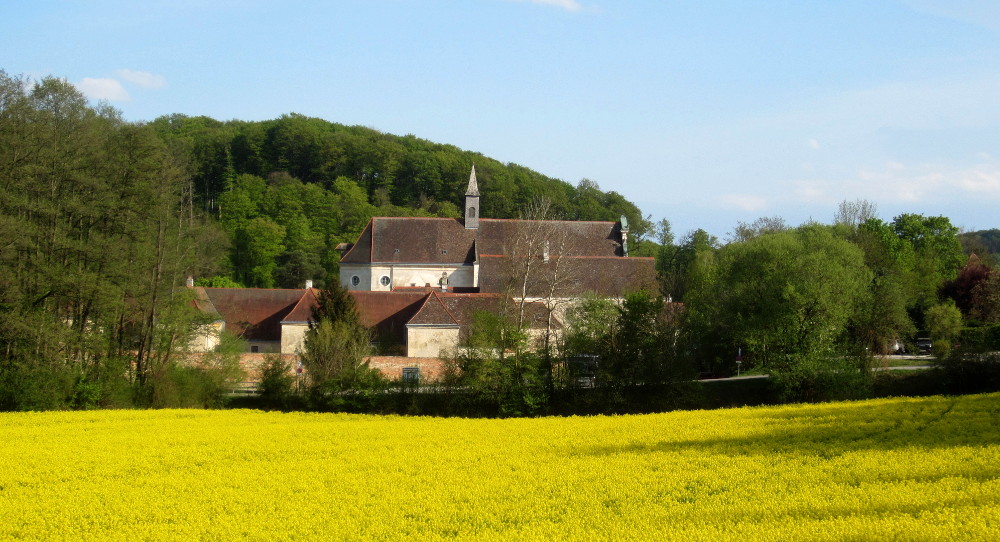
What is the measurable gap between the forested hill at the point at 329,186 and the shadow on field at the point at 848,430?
231 feet

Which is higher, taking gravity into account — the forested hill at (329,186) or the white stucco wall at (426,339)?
the forested hill at (329,186)

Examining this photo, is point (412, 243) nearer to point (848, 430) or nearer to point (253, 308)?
point (253, 308)

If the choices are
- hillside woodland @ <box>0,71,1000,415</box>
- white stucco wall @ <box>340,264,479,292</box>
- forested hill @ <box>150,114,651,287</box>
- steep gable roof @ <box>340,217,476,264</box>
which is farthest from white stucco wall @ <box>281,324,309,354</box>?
forested hill @ <box>150,114,651,287</box>

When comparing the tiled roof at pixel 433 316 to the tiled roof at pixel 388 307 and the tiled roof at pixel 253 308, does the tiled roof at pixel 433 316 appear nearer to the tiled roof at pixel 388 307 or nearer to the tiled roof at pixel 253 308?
the tiled roof at pixel 388 307

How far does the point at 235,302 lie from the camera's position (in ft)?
187

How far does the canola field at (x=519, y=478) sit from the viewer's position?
43.8 feet

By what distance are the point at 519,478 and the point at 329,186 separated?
346 feet

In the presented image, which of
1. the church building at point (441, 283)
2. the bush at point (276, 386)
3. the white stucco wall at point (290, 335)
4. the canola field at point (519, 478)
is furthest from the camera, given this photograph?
the white stucco wall at point (290, 335)

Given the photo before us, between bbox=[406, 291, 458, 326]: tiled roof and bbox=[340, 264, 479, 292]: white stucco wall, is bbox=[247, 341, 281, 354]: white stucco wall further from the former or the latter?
bbox=[340, 264, 479, 292]: white stucco wall

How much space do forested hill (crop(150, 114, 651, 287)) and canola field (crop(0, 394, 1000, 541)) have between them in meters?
68.7

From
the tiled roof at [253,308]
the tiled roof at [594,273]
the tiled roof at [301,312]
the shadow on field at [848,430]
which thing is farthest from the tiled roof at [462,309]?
the shadow on field at [848,430]

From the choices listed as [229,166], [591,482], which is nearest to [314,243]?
[229,166]

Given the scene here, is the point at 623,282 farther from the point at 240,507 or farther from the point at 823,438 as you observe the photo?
the point at 240,507

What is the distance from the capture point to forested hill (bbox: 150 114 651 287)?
97375mm
